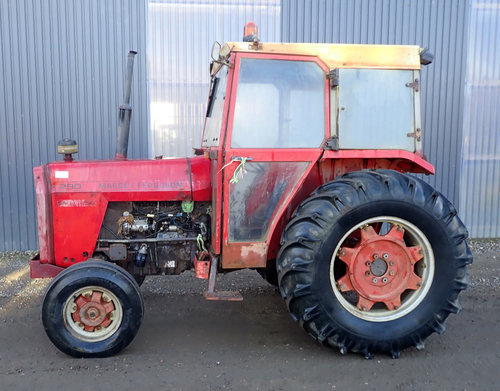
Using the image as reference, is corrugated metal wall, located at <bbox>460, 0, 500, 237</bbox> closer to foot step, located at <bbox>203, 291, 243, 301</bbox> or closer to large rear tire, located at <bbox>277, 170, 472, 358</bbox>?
large rear tire, located at <bbox>277, 170, 472, 358</bbox>

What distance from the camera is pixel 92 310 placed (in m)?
3.44

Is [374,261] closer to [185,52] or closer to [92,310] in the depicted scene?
[92,310]

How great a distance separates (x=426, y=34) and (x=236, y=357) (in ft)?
19.2

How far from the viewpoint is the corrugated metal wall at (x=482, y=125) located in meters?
7.21

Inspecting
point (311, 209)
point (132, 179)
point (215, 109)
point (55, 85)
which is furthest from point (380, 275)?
point (55, 85)

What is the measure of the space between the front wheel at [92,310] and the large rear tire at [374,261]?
1150mm

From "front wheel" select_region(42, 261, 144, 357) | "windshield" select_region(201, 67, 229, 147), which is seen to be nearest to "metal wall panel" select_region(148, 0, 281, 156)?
"windshield" select_region(201, 67, 229, 147)

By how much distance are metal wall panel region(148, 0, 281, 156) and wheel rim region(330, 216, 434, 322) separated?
3.98 meters

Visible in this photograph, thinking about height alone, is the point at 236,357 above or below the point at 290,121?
below

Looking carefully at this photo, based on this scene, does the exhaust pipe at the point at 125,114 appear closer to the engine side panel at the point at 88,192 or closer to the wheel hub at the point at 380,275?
the engine side panel at the point at 88,192

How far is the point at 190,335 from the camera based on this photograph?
3.92m

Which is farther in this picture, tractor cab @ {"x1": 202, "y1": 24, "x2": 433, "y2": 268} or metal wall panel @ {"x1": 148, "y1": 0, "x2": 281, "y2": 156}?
metal wall panel @ {"x1": 148, "y1": 0, "x2": 281, "y2": 156}

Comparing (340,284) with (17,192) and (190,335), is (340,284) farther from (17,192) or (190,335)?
(17,192)

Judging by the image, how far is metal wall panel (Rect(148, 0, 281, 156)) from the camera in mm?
6773
